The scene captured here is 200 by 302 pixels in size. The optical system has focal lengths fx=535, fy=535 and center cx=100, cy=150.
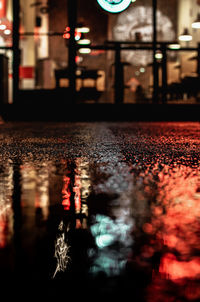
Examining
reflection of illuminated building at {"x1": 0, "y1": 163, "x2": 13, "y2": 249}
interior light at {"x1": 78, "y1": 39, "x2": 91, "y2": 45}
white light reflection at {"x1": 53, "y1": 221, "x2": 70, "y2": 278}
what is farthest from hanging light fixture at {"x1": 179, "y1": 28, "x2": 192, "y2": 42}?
white light reflection at {"x1": 53, "y1": 221, "x2": 70, "y2": 278}

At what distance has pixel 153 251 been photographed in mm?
1446

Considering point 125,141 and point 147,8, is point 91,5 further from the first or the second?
point 125,141

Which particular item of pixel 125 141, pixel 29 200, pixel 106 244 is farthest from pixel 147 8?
pixel 106 244

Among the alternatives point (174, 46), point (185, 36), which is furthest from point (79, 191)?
point (185, 36)

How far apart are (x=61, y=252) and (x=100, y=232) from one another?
291 mm

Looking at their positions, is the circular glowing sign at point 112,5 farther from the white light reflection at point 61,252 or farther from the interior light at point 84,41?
the white light reflection at point 61,252

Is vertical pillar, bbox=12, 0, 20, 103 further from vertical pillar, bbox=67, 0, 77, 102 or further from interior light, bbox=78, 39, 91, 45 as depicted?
interior light, bbox=78, 39, 91, 45

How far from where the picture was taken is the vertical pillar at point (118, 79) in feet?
42.2

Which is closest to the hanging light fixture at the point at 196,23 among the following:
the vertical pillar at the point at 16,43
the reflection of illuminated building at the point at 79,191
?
the vertical pillar at the point at 16,43

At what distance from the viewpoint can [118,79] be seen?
43.0ft

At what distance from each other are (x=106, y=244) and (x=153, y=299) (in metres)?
0.46

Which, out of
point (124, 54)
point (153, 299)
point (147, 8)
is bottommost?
point (153, 299)

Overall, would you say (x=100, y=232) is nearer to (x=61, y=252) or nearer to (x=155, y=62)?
(x=61, y=252)

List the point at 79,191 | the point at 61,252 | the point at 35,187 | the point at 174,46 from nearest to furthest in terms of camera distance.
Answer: the point at 61,252 → the point at 79,191 → the point at 35,187 → the point at 174,46
